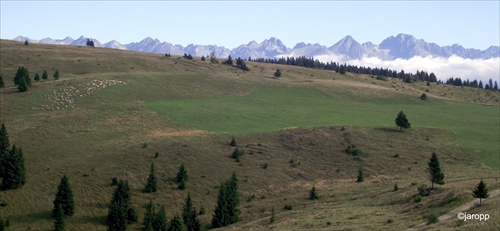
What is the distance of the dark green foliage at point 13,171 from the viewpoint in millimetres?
63406

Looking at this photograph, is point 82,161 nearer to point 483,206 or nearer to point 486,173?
point 483,206

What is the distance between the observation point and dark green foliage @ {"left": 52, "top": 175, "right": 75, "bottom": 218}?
5975 centimetres

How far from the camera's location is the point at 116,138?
8525 centimetres

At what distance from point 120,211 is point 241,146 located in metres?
32.9

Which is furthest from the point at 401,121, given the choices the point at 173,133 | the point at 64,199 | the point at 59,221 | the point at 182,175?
the point at 59,221

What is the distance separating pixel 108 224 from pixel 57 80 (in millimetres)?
78857

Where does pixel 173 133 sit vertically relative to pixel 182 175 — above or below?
above

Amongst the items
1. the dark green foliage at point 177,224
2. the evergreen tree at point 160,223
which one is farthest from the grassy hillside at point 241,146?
the dark green foliage at point 177,224

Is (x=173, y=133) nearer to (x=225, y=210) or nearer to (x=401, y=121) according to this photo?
(x=225, y=210)

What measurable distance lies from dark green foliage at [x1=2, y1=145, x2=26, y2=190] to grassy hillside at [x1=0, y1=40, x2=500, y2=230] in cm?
117

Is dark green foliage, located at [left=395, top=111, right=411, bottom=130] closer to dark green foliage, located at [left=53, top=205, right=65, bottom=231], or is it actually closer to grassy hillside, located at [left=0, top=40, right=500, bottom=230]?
grassy hillside, located at [left=0, top=40, right=500, bottom=230]

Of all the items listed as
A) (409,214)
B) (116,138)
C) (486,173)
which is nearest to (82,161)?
(116,138)

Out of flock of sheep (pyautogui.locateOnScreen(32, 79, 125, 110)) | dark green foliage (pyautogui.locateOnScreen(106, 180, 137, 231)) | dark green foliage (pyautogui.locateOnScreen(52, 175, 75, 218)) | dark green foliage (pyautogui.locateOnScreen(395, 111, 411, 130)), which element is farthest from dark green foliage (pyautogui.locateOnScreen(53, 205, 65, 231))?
dark green foliage (pyautogui.locateOnScreen(395, 111, 411, 130))

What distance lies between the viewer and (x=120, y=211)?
58562mm
